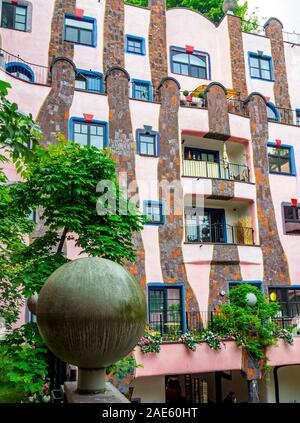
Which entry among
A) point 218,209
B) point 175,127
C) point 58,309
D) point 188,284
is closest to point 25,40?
point 175,127

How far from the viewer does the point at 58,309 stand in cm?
453

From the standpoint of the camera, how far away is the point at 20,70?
59.4 feet

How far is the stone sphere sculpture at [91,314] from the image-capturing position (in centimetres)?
444

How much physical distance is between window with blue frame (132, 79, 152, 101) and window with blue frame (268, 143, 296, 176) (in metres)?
6.73

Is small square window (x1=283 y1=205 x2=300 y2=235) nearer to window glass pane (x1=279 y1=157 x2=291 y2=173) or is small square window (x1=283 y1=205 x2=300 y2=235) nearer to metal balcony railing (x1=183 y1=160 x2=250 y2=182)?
window glass pane (x1=279 y1=157 x2=291 y2=173)

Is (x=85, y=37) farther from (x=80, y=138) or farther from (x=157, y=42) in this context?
(x=80, y=138)

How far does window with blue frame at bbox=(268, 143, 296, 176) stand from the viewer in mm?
19562

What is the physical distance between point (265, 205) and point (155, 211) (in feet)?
18.7

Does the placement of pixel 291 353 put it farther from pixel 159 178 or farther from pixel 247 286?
pixel 159 178

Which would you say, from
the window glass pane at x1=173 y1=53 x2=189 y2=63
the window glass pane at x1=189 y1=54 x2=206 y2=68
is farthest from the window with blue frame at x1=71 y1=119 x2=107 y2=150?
the window glass pane at x1=189 y1=54 x2=206 y2=68

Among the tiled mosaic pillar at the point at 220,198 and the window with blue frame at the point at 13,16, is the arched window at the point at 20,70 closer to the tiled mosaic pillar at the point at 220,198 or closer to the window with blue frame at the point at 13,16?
the window with blue frame at the point at 13,16

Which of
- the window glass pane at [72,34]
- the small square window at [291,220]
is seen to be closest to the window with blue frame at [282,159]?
the small square window at [291,220]
